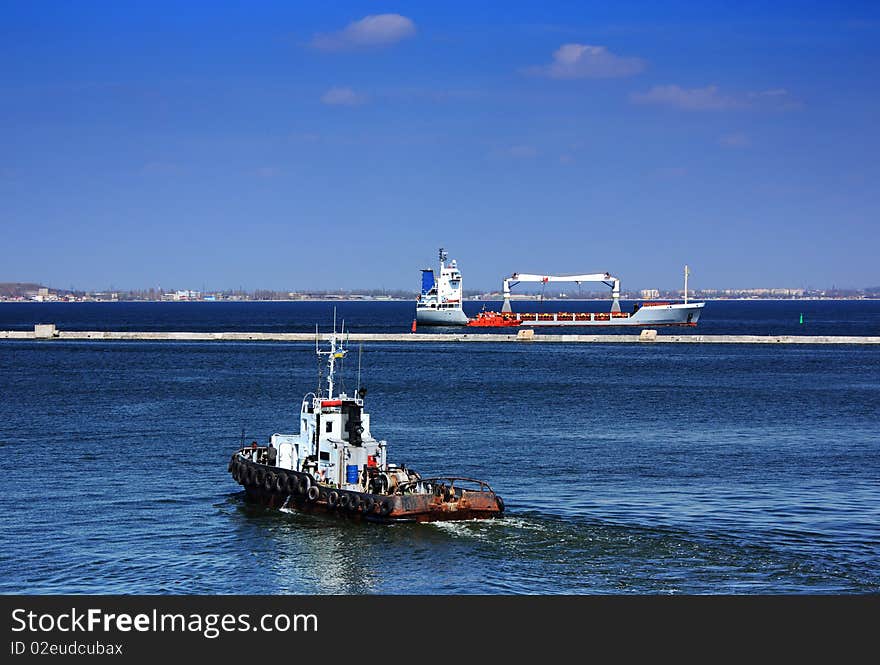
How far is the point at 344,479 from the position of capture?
1604 inches

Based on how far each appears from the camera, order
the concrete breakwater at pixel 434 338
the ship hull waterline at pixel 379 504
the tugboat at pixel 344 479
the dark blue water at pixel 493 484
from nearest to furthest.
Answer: the dark blue water at pixel 493 484, the ship hull waterline at pixel 379 504, the tugboat at pixel 344 479, the concrete breakwater at pixel 434 338

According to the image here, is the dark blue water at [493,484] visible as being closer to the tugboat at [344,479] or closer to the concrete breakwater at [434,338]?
the tugboat at [344,479]

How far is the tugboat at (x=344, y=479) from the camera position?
128 feet

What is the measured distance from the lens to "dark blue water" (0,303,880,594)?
3353 cm

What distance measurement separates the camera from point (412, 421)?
67.1 m

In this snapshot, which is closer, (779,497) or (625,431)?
(779,497)

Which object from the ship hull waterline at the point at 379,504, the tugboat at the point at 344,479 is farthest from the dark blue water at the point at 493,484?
the tugboat at the point at 344,479

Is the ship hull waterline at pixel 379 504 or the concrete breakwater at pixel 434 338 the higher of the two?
the concrete breakwater at pixel 434 338

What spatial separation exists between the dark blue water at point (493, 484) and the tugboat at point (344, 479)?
0.73 m

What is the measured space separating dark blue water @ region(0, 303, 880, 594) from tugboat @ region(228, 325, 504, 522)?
0.73 m

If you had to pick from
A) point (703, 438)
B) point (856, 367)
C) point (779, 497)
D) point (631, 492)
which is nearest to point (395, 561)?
point (631, 492)

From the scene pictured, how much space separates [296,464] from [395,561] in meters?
9.36
